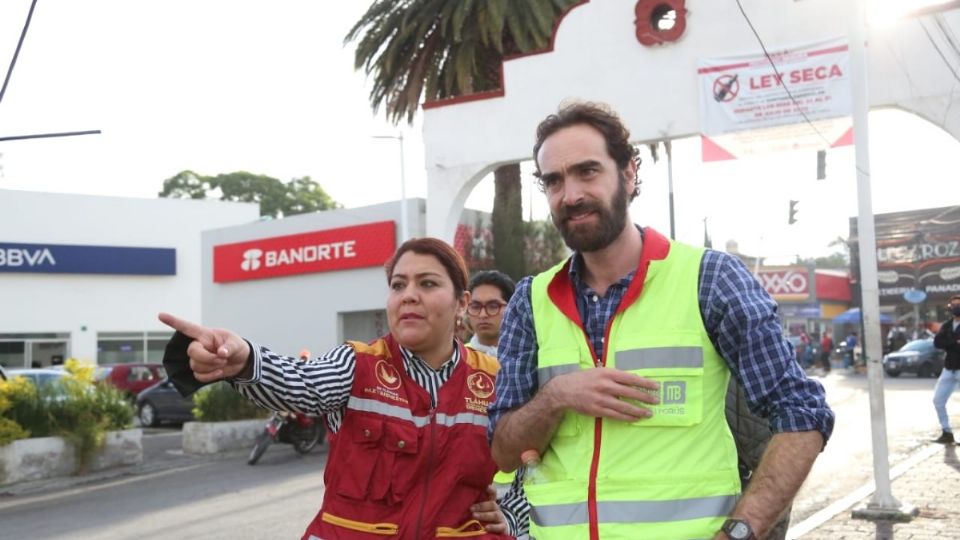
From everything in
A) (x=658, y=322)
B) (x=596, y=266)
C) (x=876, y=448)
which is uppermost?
(x=596, y=266)

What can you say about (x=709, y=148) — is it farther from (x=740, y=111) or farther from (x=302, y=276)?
(x=302, y=276)

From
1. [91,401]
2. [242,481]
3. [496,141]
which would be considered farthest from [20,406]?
[496,141]

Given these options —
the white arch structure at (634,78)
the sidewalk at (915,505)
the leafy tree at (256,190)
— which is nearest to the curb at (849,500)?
the sidewalk at (915,505)

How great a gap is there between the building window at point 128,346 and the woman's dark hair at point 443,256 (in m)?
34.2

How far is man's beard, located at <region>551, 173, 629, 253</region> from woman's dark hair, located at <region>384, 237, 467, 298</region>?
2.90ft

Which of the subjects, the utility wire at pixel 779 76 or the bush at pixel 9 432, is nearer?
the utility wire at pixel 779 76

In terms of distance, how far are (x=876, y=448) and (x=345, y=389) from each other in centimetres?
650

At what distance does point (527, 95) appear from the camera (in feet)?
45.2

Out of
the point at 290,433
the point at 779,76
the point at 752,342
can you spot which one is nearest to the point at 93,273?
the point at 290,433

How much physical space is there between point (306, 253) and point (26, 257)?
15.6 metres

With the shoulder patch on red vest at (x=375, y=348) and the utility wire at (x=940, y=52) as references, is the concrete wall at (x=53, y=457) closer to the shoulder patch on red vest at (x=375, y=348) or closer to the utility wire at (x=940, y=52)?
the shoulder patch on red vest at (x=375, y=348)

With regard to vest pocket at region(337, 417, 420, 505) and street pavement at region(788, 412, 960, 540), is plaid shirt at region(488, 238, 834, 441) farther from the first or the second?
street pavement at region(788, 412, 960, 540)

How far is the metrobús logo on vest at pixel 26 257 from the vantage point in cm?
3291

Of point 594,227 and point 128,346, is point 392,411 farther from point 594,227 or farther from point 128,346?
point 128,346
